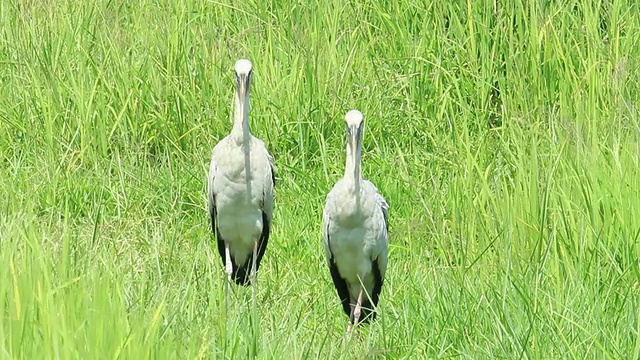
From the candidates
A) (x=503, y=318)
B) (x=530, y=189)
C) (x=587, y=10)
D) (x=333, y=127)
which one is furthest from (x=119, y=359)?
(x=587, y=10)

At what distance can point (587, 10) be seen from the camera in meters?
6.38

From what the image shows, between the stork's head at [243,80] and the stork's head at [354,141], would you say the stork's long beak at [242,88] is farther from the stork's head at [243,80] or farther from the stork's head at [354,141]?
the stork's head at [354,141]

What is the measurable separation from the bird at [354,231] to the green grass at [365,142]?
0.10 metres

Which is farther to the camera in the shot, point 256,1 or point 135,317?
point 256,1

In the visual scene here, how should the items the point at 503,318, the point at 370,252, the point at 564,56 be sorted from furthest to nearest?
the point at 564,56 < the point at 370,252 < the point at 503,318

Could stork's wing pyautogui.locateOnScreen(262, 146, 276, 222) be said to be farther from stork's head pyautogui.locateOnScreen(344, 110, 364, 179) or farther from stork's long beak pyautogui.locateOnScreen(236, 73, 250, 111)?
stork's head pyautogui.locateOnScreen(344, 110, 364, 179)

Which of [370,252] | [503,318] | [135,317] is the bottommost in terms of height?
[370,252]

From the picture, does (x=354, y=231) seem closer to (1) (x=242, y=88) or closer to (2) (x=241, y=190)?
(2) (x=241, y=190)

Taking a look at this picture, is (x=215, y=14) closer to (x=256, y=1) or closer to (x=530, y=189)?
(x=256, y=1)

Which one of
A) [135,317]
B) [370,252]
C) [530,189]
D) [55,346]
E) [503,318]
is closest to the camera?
[55,346]

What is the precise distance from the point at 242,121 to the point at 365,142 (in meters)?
1.16

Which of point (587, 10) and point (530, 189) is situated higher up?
point (587, 10)

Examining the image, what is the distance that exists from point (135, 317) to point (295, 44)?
3641 millimetres

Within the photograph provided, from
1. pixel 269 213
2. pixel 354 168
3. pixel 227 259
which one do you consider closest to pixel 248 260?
pixel 227 259
